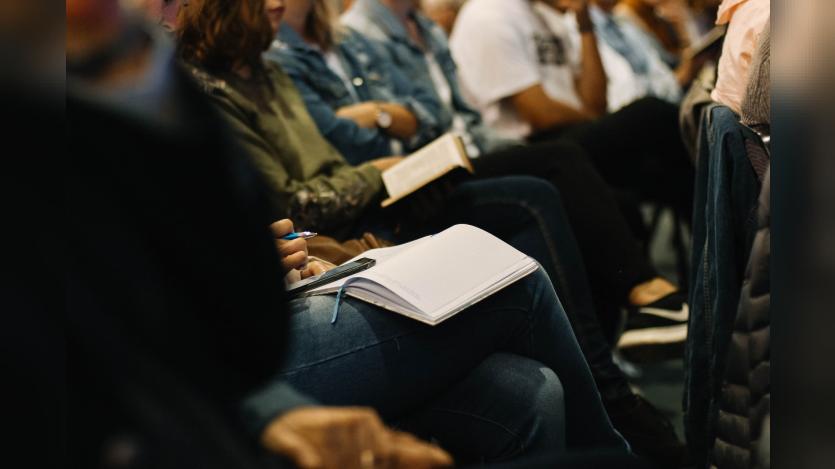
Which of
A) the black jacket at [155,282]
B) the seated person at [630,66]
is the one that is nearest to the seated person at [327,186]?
the black jacket at [155,282]

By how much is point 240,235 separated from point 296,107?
1.26 metres

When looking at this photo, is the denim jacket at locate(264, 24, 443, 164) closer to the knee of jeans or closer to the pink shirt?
the pink shirt

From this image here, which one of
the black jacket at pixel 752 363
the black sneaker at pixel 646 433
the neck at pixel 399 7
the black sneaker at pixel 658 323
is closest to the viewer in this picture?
the black jacket at pixel 752 363

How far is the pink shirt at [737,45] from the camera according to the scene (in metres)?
1.47

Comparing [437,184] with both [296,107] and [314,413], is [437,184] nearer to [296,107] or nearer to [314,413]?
[296,107]

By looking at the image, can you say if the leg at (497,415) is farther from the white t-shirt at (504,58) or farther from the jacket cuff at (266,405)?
the white t-shirt at (504,58)

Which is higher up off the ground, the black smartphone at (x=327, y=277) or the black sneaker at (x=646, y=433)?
the black smartphone at (x=327, y=277)

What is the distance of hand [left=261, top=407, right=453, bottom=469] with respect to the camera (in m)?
0.80

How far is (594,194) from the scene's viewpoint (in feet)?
7.52

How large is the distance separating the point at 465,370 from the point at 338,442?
0.48 meters

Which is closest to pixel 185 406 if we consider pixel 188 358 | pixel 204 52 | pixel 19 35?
pixel 188 358

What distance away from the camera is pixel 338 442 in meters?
0.81

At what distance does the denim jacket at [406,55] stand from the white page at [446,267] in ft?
4.73

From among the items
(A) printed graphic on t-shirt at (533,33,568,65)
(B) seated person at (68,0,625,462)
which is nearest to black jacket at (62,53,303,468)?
(B) seated person at (68,0,625,462)
